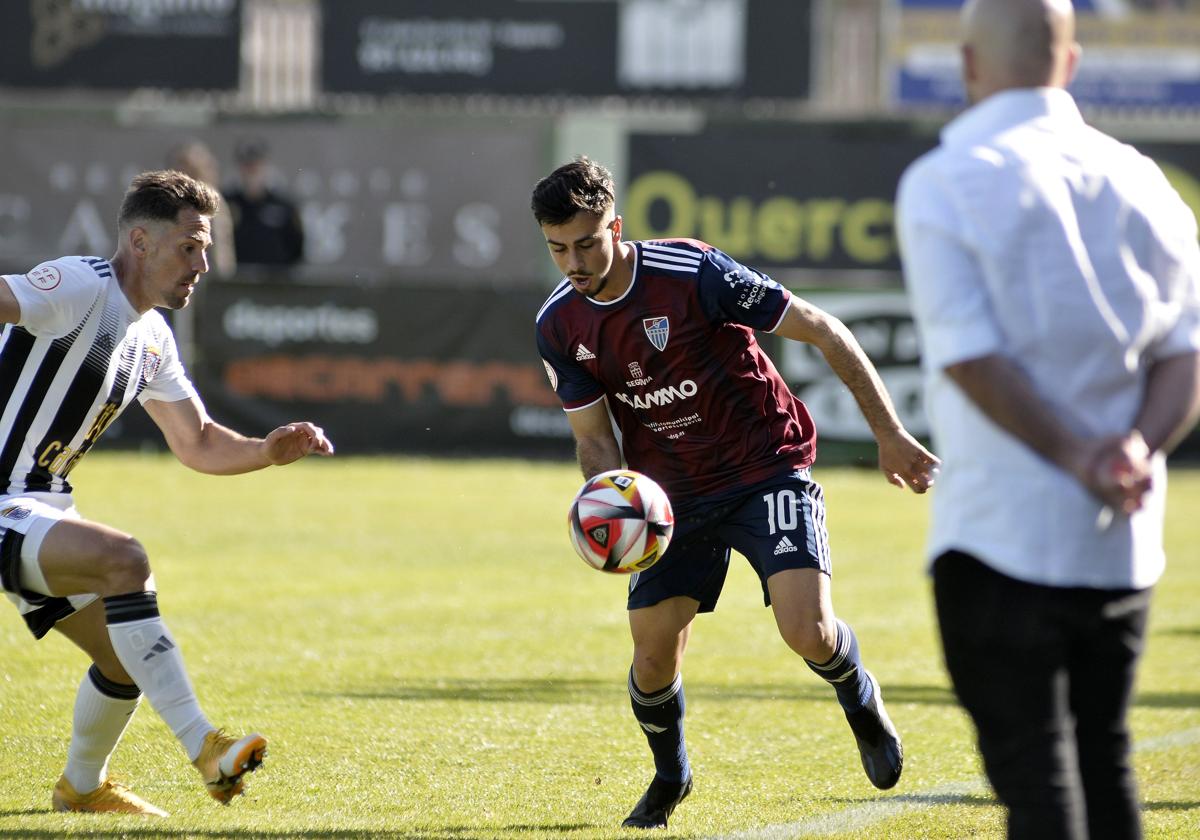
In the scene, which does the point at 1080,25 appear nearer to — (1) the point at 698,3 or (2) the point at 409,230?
(1) the point at 698,3

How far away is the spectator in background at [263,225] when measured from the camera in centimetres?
1747

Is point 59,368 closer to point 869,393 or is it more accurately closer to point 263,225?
point 869,393

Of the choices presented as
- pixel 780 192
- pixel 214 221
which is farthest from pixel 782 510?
pixel 780 192

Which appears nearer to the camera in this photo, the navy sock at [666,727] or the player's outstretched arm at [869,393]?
the player's outstretched arm at [869,393]

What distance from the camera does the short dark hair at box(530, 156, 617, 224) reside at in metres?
5.25

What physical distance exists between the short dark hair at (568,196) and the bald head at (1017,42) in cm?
208

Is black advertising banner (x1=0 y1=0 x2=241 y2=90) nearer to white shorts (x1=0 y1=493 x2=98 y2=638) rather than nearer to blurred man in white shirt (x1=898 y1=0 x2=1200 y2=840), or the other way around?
white shorts (x1=0 y1=493 x2=98 y2=638)

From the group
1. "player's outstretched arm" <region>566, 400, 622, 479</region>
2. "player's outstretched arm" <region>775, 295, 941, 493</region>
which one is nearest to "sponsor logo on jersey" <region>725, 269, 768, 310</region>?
"player's outstretched arm" <region>775, 295, 941, 493</region>

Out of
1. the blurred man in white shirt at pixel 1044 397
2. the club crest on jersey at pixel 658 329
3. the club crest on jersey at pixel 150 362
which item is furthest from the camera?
the club crest on jersey at pixel 658 329

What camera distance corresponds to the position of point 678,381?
556 cm

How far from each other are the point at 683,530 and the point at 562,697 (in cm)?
199

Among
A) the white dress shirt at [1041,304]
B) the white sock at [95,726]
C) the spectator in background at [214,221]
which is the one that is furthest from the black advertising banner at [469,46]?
the white dress shirt at [1041,304]

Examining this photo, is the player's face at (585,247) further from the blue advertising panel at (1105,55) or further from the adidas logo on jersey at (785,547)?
the blue advertising panel at (1105,55)

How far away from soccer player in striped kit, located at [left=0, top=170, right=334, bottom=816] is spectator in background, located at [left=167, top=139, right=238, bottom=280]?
8422 mm
